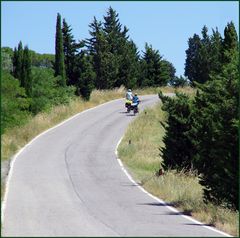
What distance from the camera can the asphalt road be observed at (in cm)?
1302

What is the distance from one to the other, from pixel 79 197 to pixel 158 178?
15.2 ft

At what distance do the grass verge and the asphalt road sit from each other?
0.53 metres

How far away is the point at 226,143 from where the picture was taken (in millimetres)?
16891

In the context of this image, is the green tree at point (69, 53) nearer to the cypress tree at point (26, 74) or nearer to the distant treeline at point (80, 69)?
the distant treeline at point (80, 69)

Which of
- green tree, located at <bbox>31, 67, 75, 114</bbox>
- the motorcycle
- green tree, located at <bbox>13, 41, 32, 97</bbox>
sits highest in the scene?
green tree, located at <bbox>13, 41, 32, 97</bbox>

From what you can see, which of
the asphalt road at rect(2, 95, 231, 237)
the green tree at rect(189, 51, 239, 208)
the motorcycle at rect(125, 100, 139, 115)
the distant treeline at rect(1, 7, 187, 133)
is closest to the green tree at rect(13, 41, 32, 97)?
the distant treeline at rect(1, 7, 187, 133)

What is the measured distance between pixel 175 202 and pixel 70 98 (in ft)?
108

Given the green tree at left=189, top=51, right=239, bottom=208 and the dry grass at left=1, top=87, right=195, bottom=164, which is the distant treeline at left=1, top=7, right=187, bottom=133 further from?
the green tree at left=189, top=51, right=239, bottom=208

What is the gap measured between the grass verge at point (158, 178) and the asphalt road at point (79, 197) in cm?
53

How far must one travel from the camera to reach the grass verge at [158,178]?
14859mm

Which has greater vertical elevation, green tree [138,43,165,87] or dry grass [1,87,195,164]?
green tree [138,43,165,87]

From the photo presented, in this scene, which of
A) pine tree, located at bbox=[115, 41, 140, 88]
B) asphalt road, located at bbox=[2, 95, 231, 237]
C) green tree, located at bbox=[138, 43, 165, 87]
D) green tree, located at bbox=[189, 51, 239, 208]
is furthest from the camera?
green tree, located at bbox=[138, 43, 165, 87]

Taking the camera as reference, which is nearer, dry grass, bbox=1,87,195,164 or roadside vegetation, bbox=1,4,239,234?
roadside vegetation, bbox=1,4,239,234

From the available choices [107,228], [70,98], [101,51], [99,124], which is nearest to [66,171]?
[107,228]
